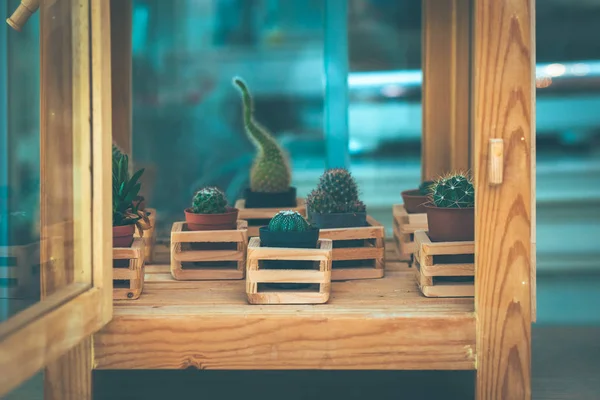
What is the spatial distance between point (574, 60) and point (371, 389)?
14.9 feet

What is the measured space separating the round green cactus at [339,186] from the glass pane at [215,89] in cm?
126

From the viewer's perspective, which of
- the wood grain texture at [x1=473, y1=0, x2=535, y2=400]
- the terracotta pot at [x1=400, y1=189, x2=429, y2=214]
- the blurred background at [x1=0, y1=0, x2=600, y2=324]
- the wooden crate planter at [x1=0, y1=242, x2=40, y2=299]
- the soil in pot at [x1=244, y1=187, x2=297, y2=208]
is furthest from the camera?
the blurred background at [x1=0, y1=0, x2=600, y2=324]

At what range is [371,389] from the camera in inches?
125

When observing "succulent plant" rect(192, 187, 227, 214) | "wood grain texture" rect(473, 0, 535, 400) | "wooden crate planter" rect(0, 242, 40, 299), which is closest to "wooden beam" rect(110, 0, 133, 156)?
"succulent plant" rect(192, 187, 227, 214)

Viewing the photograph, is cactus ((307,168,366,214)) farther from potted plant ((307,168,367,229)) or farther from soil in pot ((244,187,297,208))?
soil in pot ((244,187,297,208))

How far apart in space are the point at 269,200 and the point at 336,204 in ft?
1.81

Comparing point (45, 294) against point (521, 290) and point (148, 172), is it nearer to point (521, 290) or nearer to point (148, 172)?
point (521, 290)

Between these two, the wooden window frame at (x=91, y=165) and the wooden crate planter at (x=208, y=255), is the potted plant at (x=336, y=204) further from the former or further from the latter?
the wooden window frame at (x=91, y=165)

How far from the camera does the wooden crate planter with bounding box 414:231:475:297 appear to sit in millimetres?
2888

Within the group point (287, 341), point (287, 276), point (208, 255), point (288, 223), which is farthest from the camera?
point (208, 255)

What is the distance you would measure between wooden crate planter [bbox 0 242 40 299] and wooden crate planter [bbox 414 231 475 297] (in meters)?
1.38

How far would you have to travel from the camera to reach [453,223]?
2.96 m

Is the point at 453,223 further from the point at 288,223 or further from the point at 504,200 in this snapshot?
the point at 288,223

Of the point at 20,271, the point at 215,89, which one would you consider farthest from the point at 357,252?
the point at 215,89
